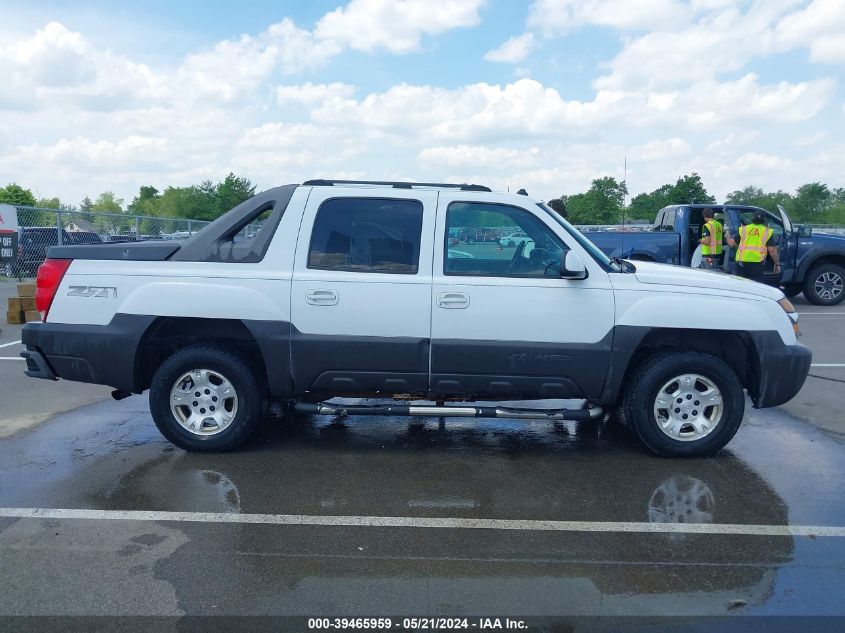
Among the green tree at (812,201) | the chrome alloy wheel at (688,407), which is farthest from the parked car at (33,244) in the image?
the green tree at (812,201)

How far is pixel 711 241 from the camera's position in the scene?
13086 millimetres

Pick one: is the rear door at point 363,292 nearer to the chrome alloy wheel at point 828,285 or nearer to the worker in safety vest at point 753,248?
the worker in safety vest at point 753,248

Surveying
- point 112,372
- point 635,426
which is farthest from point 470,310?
point 112,372

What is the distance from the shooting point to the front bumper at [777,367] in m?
5.10

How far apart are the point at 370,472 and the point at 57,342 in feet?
8.04

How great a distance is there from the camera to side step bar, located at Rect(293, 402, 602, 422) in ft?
16.7

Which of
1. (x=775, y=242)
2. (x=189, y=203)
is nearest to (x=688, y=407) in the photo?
(x=775, y=242)

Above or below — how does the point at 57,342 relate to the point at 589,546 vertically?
above

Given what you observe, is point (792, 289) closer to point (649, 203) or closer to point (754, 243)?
point (754, 243)

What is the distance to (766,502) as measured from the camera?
4.53m

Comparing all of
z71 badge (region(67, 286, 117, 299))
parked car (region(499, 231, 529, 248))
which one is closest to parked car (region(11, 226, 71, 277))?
z71 badge (region(67, 286, 117, 299))

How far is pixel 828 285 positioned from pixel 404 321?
1258cm

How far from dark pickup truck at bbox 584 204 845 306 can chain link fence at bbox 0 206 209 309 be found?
8108mm

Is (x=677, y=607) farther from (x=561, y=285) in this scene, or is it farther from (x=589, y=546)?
(x=561, y=285)
